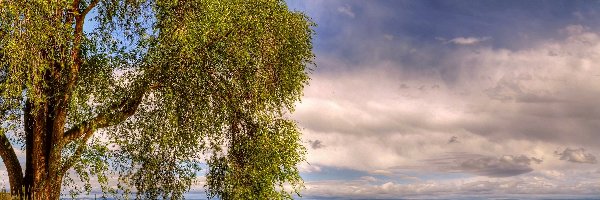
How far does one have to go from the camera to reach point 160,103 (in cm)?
2525

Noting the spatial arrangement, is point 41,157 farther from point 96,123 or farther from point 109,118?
point 109,118

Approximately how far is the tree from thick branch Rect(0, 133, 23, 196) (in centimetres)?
4

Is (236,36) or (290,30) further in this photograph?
(290,30)

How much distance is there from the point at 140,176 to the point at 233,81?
5088 mm

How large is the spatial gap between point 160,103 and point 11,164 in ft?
19.6

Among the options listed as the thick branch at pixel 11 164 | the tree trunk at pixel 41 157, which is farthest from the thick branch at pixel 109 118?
the thick branch at pixel 11 164

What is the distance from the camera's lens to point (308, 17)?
31938 millimetres

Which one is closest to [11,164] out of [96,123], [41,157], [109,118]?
[41,157]

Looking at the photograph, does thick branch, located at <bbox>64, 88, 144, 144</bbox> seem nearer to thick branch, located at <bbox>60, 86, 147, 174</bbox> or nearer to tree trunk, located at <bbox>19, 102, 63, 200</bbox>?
thick branch, located at <bbox>60, 86, 147, 174</bbox>

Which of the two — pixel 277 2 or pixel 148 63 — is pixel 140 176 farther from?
pixel 277 2

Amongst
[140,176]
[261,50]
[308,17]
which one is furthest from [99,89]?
[308,17]

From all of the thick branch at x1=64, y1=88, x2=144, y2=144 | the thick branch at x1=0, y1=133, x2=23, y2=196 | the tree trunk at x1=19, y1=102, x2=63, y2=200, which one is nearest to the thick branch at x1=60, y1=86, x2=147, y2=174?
the thick branch at x1=64, y1=88, x2=144, y2=144

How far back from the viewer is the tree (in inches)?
936

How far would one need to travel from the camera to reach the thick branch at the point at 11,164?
25.2 m
